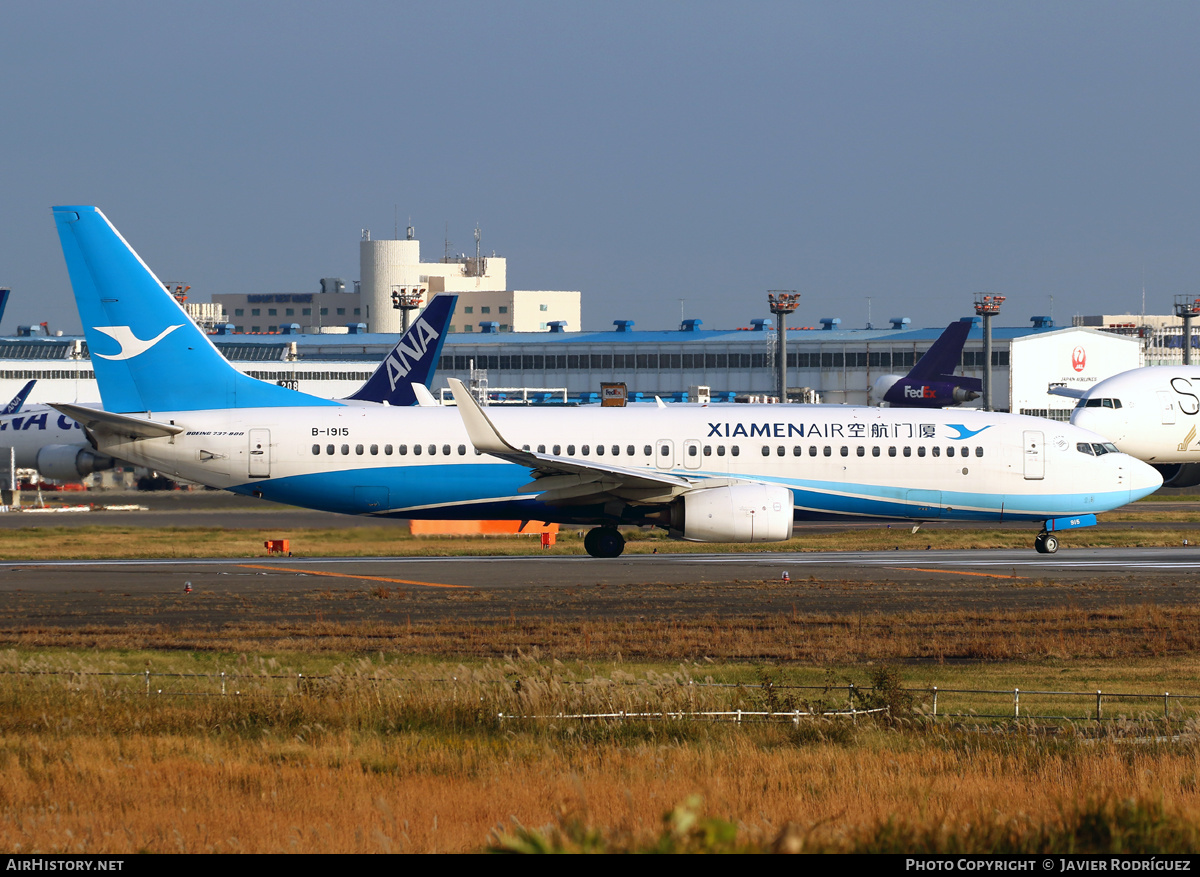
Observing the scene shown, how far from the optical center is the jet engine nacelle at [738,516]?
115 ft

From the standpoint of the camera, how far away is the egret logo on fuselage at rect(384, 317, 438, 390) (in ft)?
206

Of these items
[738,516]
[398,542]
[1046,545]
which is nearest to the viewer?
[738,516]

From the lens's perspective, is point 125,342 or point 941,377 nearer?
point 125,342

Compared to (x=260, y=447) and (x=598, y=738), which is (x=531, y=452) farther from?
(x=598, y=738)

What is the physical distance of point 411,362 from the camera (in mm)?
63000

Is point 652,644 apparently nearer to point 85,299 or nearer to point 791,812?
point 791,812

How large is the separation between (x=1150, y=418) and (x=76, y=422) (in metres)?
48.3

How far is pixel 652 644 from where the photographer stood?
22.3 metres

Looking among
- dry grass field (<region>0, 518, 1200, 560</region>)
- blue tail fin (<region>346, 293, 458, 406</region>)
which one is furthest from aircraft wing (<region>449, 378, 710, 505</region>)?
blue tail fin (<region>346, 293, 458, 406</region>)

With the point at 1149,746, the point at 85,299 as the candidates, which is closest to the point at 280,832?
the point at 1149,746

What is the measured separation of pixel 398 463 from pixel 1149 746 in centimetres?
2581

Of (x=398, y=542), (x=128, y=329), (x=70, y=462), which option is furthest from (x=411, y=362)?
(x=128, y=329)

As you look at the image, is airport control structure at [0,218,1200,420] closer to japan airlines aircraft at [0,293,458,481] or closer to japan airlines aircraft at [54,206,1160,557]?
japan airlines aircraft at [0,293,458,481]

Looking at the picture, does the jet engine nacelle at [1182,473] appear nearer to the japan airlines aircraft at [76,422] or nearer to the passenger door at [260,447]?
the japan airlines aircraft at [76,422]
